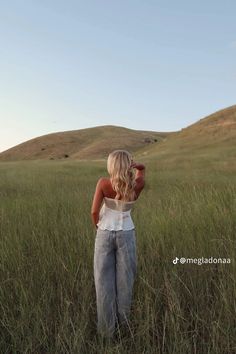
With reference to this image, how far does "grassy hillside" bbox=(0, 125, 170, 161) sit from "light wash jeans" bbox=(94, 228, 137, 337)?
8914cm

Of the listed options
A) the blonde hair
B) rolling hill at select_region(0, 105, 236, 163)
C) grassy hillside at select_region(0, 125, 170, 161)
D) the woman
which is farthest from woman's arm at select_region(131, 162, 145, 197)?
grassy hillside at select_region(0, 125, 170, 161)

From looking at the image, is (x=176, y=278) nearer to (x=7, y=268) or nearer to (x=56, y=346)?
(x=56, y=346)

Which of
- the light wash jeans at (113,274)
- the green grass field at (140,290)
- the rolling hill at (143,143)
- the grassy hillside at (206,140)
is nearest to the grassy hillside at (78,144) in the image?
the rolling hill at (143,143)

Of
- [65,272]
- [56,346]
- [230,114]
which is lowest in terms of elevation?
[56,346]

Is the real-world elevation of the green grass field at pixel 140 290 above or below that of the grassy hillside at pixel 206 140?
below

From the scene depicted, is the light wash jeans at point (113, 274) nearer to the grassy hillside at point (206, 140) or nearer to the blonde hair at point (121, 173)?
the blonde hair at point (121, 173)

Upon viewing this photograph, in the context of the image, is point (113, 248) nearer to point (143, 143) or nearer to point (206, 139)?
point (206, 139)

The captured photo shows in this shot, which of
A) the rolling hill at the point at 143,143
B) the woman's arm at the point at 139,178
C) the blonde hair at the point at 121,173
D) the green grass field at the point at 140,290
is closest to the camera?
the green grass field at the point at 140,290

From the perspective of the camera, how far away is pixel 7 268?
486cm

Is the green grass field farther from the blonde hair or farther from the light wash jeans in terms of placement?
the blonde hair

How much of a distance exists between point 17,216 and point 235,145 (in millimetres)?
43268

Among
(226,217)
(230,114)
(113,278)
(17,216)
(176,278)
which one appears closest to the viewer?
(113,278)

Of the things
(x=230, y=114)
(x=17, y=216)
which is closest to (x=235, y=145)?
(x=230, y=114)

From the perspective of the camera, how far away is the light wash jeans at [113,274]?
13.3ft
